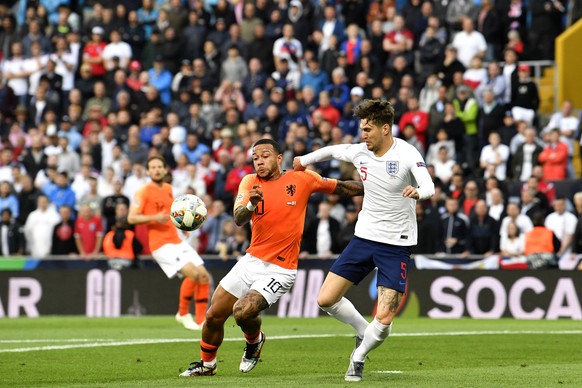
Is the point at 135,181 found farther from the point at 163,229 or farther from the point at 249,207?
the point at 249,207

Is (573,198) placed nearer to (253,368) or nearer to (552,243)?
(552,243)

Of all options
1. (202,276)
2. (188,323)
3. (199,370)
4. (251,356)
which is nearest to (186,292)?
(188,323)

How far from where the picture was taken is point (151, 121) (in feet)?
91.3

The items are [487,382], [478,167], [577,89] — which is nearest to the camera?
[487,382]

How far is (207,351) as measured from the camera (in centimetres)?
1160

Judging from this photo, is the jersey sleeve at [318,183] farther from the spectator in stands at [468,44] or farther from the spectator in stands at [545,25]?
the spectator in stands at [545,25]

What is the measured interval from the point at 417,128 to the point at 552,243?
14.7 feet

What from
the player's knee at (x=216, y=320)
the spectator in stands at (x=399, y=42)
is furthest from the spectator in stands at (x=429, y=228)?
the player's knee at (x=216, y=320)

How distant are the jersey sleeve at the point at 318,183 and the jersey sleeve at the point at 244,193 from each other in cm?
55

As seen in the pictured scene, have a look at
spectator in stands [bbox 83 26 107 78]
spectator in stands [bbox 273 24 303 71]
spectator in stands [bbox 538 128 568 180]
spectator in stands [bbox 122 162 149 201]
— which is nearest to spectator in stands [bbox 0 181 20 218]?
spectator in stands [bbox 122 162 149 201]

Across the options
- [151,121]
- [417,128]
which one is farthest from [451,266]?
[151,121]

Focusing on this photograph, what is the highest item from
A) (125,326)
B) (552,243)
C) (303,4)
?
(303,4)

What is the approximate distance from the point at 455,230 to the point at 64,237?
7.98 m

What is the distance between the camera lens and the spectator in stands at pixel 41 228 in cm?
2545
